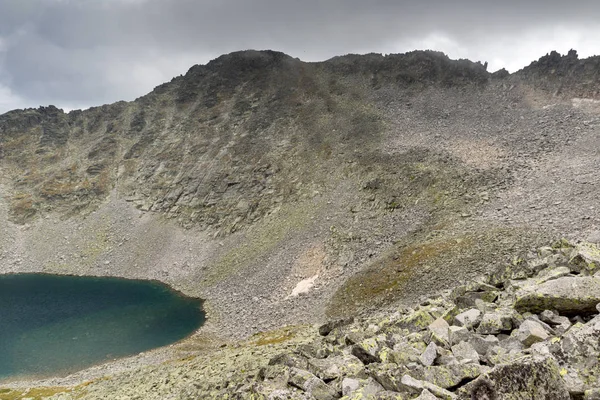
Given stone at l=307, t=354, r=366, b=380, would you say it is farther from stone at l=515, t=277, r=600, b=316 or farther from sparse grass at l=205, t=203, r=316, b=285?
sparse grass at l=205, t=203, r=316, b=285

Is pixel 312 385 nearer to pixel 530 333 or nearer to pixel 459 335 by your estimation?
pixel 459 335

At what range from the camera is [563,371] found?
9.17 metres

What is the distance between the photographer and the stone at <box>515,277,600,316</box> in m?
13.2

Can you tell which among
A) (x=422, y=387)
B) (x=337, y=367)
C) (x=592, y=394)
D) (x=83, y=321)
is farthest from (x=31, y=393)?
(x=592, y=394)

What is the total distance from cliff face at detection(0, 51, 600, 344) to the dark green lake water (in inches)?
183

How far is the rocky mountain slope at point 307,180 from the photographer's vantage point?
4494 centimetres

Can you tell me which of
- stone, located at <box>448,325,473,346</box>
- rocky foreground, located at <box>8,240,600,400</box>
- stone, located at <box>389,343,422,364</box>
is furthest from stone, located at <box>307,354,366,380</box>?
stone, located at <box>448,325,473,346</box>

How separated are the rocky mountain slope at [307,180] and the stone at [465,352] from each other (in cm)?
2512

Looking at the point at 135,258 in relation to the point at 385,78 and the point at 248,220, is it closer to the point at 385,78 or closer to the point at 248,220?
the point at 248,220

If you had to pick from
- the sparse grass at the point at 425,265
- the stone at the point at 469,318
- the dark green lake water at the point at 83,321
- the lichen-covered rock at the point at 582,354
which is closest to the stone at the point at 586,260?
the stone at the point at 469,318

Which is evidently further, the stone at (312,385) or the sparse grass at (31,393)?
the sparse grass at (31,393)

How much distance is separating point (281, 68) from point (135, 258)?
6772 cm

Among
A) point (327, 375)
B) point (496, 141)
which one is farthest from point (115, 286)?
point (496, 141)

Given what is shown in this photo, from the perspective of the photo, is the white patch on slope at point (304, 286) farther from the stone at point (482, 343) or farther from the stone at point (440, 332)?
the stone at point (482, 343)
